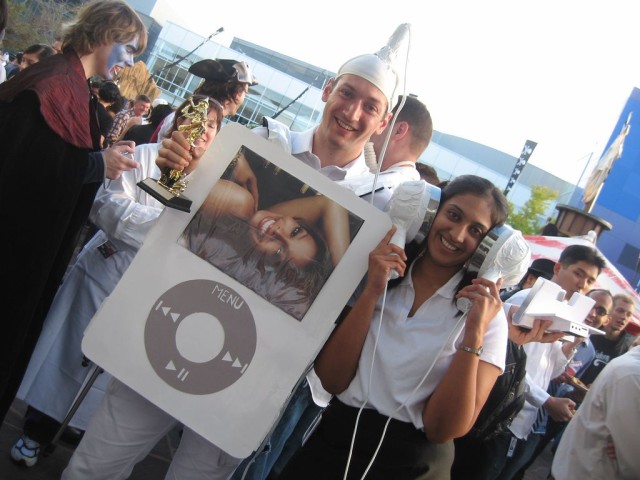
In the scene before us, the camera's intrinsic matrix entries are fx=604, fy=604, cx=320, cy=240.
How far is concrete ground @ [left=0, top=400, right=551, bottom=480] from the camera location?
2.98 meters

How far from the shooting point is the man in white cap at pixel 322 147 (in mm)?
2252

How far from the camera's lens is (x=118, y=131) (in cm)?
598

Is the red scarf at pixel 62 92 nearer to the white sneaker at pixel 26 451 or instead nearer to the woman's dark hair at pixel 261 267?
the woman's dark hair at pixel 261 267

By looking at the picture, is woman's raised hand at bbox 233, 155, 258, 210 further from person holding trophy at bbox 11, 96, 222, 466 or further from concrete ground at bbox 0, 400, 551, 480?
concrete ground at bbox 0, 400, 551, 480

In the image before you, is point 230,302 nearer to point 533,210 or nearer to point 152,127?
point 152,127

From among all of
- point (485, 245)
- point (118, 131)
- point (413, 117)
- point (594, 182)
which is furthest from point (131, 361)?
point (594, 182)

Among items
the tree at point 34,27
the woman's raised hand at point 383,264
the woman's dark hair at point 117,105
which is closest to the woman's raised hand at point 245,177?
the woman's raised hand at point 383,264

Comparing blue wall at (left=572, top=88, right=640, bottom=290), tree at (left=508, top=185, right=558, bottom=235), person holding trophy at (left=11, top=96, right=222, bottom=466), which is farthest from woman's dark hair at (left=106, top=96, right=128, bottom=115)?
tree at (left=508, top=185, right=558, bottom=235)

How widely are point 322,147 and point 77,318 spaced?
1740 mm

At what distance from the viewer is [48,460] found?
319cm

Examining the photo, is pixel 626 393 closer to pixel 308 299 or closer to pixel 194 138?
pixel 308 299

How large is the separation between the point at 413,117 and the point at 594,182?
19631 millimetres

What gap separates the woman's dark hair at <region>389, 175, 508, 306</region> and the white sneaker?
2117 millimetres

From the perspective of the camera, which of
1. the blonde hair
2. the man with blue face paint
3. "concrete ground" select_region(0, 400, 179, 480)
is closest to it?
the man with blue face paint
